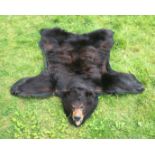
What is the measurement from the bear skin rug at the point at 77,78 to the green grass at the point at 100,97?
0.11 m

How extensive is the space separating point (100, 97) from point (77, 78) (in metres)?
0.47

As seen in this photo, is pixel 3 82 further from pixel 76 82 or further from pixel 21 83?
pixel 76 82

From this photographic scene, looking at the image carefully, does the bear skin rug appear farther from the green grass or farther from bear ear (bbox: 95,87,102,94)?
the green grass

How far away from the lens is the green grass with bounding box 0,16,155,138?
6598mm

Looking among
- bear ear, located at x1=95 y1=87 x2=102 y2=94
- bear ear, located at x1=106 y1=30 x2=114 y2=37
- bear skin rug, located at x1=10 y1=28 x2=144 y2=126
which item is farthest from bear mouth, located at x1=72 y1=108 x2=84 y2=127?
bear ear, located at x1=106 y1=30 x2=114 y2=37

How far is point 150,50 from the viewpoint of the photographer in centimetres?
820

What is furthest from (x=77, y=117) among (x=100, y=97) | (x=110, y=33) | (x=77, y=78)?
(x=110, y=33)

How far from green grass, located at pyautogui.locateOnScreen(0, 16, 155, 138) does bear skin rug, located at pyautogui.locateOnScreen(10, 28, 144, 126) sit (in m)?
0.11

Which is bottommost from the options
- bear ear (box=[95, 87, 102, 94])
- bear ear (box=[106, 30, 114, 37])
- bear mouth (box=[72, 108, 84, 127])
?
bear mouth (box=[72, 108, 84, 127])

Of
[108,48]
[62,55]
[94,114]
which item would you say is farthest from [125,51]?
[94,114]

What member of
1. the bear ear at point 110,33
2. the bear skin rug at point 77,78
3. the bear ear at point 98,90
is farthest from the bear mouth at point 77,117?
the bear ear at point 110,33

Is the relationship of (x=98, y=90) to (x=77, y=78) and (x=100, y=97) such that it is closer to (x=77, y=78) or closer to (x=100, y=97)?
(x=100, y=97)

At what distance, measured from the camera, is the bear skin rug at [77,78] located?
6.88 m

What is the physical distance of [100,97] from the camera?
707 cm
